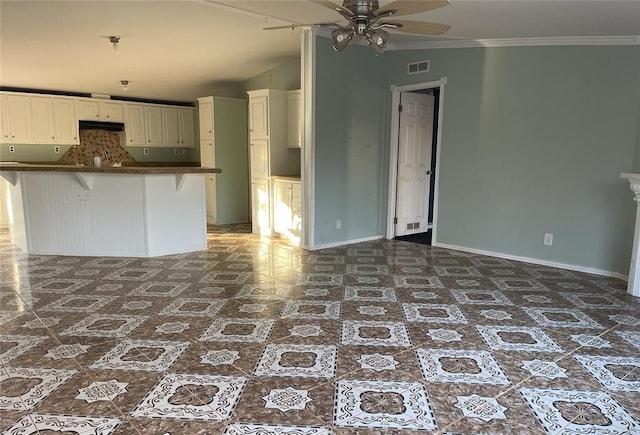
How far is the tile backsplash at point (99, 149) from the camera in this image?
24.1 ft

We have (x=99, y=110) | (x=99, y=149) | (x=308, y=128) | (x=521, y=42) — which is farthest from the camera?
(x=99, y=149)

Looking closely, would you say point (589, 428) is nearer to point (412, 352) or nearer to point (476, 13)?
point (412, 352)

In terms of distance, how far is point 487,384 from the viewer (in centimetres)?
222

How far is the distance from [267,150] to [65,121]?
3659 millimetres

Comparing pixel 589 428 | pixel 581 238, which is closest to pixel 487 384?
pixel 589 428

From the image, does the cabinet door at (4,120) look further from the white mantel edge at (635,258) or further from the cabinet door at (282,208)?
the white mantel edge at (635,258)

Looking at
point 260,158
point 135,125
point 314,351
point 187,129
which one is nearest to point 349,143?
point 260,158

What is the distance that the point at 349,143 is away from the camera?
538 centimetres

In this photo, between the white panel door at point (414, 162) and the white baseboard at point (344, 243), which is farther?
the white panel door at point (414, 162)

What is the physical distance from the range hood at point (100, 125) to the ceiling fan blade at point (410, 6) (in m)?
6.33

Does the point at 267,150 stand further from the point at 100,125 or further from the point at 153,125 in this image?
the point at 100,125

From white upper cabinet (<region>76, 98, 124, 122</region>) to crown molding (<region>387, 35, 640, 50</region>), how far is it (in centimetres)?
493

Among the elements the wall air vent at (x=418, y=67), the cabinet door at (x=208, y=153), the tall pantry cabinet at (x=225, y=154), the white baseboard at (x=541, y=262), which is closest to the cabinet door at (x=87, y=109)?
the tall pantry cabinet at (x=225, y=154)

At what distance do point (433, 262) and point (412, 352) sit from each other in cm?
227
